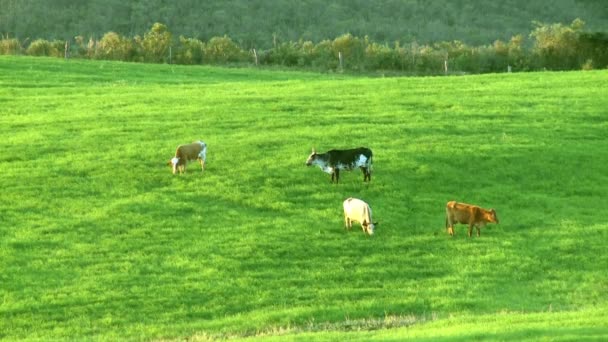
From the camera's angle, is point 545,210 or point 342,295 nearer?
point 342,295

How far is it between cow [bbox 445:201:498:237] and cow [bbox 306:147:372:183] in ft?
16.1

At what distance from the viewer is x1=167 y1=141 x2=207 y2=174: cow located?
3447 centimetres

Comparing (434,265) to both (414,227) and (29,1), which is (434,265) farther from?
(29,1)

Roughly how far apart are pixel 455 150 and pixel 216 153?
8445mm

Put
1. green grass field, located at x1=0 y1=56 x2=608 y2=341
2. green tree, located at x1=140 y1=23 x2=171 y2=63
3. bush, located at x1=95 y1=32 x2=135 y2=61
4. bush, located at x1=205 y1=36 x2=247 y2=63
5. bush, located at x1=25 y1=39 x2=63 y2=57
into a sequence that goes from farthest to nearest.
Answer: bush, located at x1=205 y1=36 x2=247 y2=63 → green tree, located at x1=140 y1=23 x2=171 y2=63 → bush, located at x1=25 y1=39 x2=63 y2=57 → bush, located at x1=95 y1=32 x2=135 y2=61 → green grass field, located at x1=0 y1=56 x2=608 y2=341

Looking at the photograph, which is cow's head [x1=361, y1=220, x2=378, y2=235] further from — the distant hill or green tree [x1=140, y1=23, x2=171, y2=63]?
the distant hill

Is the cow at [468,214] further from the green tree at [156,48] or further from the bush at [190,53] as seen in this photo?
the green tree at [156,48]

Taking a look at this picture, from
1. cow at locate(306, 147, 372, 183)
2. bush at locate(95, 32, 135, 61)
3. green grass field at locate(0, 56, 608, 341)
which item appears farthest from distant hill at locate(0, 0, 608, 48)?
cow at locate(306, 147, 372, 183)

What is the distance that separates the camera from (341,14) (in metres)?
133

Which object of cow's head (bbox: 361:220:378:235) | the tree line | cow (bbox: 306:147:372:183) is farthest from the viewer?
the tree line

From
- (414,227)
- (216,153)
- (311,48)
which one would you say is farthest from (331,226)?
(311,48)

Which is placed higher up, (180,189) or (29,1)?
(29,1)

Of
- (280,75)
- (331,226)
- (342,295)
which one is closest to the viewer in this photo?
(342,295)

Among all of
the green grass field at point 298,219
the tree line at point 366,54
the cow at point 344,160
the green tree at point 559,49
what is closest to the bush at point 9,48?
the tree line at point 366,54
